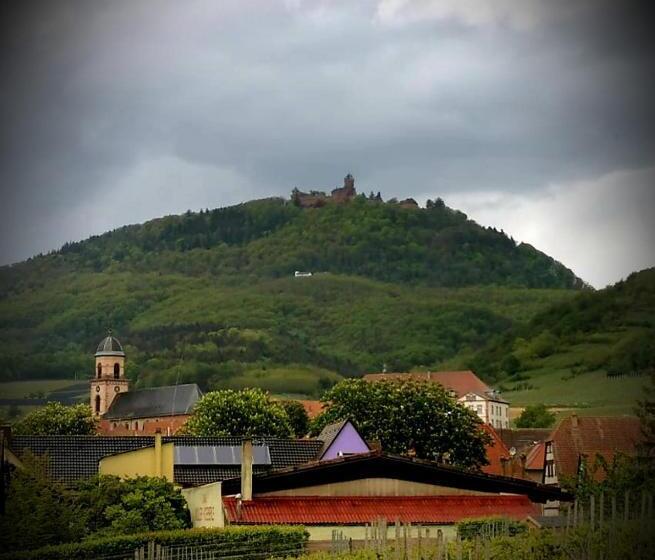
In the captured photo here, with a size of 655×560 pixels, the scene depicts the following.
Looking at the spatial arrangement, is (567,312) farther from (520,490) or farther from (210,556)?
(210,556)

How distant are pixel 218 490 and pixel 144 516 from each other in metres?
2.28

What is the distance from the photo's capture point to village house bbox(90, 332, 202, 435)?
521 ft

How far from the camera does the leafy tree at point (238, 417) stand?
7669 centimetres

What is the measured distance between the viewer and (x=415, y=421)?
71.7 m

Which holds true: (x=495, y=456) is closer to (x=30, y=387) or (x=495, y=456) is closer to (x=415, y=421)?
(x=415, y=421)

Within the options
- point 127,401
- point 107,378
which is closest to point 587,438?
point 127,401

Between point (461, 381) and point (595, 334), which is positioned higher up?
point (595, 334)

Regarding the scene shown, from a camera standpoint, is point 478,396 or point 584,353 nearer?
point 584,353

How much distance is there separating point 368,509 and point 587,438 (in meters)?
28.2

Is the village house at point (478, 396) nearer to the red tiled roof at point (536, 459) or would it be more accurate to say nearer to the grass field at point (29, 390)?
the grass field at point (29, 390)

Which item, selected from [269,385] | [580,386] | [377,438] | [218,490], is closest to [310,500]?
[218,490]

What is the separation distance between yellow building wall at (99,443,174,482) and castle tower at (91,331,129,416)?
129 meters

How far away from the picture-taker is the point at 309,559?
2689 cm

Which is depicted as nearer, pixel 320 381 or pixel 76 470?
pixel 76 470
